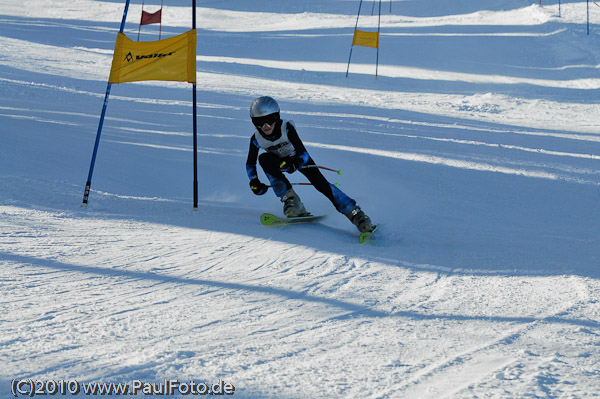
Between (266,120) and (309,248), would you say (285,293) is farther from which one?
(266,120)

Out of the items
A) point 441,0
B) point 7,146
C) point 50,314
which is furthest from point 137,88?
point 441,0

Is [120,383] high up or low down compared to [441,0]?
down

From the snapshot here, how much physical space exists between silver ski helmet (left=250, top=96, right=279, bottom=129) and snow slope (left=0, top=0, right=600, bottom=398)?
3.29 ft

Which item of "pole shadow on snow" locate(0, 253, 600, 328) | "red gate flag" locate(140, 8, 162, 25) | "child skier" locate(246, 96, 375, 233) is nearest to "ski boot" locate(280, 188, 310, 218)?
"child skier" locate(246, 96, 375, 233)

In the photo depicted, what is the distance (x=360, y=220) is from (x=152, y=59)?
2.58 m

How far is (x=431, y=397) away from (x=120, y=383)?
4.28ft

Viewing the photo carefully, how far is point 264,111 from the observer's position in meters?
5.87

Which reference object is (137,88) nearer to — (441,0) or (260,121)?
(260,121)

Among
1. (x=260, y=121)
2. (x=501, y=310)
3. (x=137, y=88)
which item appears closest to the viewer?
(x=501, y=310)

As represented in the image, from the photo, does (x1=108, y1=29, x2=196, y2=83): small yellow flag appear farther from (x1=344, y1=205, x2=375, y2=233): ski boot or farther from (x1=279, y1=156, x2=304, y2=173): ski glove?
(x1=344, y1=205, x2=375, y2=233): ski boot

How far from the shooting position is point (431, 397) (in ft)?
8.96

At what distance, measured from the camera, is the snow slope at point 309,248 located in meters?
3.04

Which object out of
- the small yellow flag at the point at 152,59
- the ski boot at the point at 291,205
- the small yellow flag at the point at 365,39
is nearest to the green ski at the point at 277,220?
the ski boot at the point at 291,205

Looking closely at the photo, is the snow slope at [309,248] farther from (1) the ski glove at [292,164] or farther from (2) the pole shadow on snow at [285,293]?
(1) the ski glove at [292,164]
